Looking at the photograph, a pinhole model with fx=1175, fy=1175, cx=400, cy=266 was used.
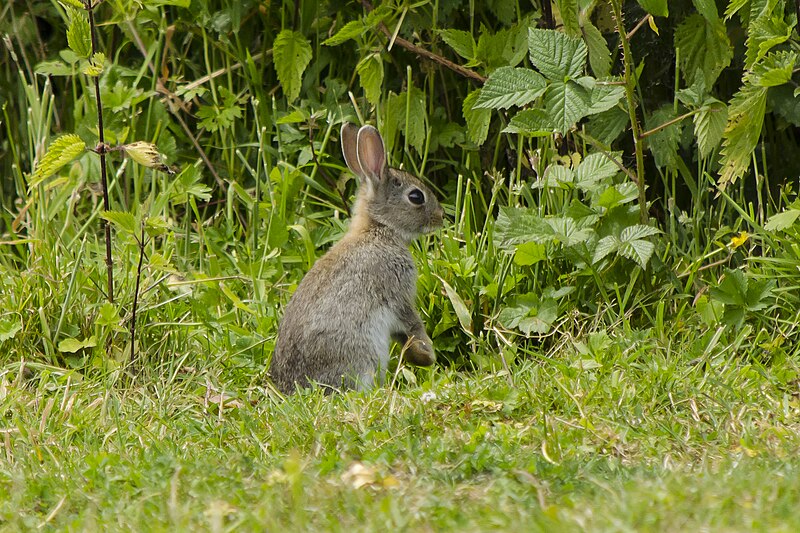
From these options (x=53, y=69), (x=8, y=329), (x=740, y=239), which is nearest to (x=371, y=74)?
(x=53, y=69)

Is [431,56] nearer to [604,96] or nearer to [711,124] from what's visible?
[604,96]

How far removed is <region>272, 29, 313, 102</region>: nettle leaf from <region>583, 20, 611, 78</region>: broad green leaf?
2.02m

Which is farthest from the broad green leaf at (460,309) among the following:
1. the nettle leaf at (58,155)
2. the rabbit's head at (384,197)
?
the nettle leaf at (58,155)

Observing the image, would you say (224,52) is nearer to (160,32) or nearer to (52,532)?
(160,32)

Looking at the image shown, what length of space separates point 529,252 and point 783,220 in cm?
122

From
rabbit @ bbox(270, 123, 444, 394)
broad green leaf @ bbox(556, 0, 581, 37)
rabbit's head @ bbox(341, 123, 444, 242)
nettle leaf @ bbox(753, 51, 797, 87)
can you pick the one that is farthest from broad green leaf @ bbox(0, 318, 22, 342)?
nettle leaf @ bbox(753, 51, 797, 87)

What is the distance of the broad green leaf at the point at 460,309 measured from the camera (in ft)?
18.9

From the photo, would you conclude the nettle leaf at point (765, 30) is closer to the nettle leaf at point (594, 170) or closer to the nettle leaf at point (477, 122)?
the nettle leaf at point (594, 170)

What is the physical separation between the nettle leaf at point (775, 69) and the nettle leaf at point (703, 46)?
421 mm

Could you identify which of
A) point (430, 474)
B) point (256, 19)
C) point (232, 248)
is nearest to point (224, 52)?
point (256, 19)

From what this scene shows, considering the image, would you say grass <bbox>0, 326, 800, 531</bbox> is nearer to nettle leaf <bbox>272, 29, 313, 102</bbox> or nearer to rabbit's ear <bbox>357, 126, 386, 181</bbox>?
rabbit's ear <bbox>357, 126, 386, 181</bbox>

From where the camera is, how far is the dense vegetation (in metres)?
3.80

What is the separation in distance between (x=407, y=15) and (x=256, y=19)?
1332 mm

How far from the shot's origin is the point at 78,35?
209 inches
